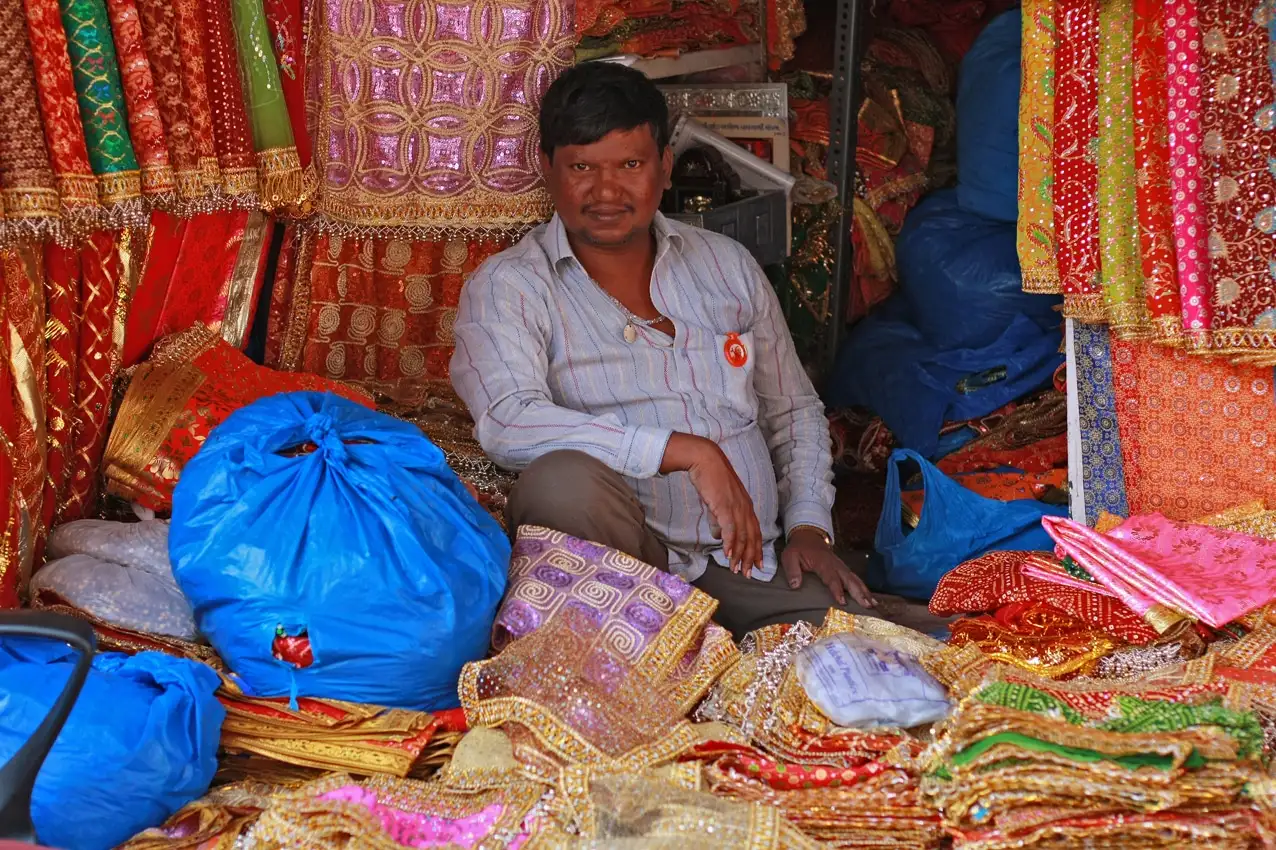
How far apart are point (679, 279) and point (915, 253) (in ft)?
3.91

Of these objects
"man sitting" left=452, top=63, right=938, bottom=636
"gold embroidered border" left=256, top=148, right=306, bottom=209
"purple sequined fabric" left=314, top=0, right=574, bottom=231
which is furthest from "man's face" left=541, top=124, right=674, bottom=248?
"gold embroidered border" left=256, top=148, right=306, bottom=209

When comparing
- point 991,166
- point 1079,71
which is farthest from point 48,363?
point 991,166

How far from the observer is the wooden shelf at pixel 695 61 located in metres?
3.71

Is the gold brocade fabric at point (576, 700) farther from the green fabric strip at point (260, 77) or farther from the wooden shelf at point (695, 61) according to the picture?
the wooden shelf at point (695, 61)

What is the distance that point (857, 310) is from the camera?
446 centimetres

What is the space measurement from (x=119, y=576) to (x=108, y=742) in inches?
20.1

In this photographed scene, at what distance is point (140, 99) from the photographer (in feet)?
8.84

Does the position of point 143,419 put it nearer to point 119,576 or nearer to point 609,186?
point 119,576

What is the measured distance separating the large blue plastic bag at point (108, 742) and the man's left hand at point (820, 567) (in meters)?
1.33

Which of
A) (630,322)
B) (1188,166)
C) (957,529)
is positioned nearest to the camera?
(1188,166)

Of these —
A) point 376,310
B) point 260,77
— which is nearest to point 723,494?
point 376,310

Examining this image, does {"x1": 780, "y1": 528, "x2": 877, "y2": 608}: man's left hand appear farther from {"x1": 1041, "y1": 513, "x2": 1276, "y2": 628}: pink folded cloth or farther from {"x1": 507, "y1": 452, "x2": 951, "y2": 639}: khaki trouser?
{"x1": 1041, "y1": 513, "x2": 1276, "y2": 628}: pink folded cloth

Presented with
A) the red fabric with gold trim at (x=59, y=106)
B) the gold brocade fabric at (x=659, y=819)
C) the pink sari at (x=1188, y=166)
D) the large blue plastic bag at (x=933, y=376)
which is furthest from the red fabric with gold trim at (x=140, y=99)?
the large blue plastic bag at (x=933, y=376)

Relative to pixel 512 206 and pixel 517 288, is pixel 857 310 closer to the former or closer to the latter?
pixel 512 206
